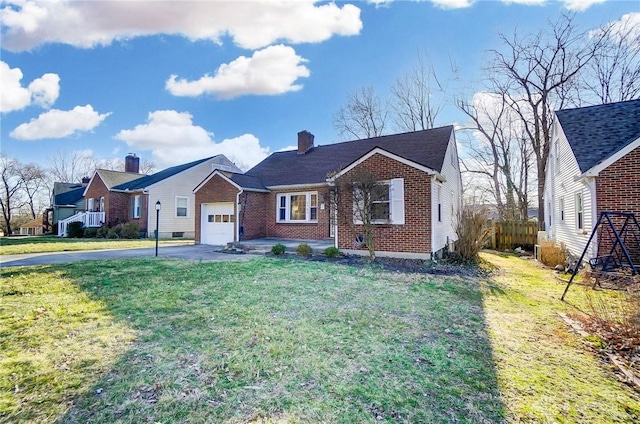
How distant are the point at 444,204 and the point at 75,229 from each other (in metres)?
25.8

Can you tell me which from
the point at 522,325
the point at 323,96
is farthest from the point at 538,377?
the point at 323,96

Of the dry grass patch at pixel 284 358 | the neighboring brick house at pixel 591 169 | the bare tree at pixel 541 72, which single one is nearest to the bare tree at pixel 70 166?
the dry grass patch at pixel 284 358

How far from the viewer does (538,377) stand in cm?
330

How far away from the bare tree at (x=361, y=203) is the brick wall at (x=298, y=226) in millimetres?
2687

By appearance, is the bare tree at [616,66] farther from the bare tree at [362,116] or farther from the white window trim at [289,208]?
the white window trim at [289,208]

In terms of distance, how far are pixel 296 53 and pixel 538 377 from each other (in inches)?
583

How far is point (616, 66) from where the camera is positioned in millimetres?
19875

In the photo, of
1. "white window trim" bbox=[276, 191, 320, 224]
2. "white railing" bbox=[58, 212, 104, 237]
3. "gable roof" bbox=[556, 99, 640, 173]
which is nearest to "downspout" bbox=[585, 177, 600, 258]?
"gable roof" bbox=[556, 99, 640, 173]

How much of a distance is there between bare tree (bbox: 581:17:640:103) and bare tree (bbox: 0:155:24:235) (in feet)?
181

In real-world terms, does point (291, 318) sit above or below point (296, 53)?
below

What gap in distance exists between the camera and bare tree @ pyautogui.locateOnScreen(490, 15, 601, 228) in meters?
20.6

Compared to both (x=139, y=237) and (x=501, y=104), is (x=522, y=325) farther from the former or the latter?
(x=501, y=104)

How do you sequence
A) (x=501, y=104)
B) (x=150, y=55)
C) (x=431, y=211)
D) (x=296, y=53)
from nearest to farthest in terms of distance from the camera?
1. (x=431, y=211)
2. (x=150, y=55)
3. (x=296, y=53)
4. (x=501, y=104)

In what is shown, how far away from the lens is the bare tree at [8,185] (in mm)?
34969
